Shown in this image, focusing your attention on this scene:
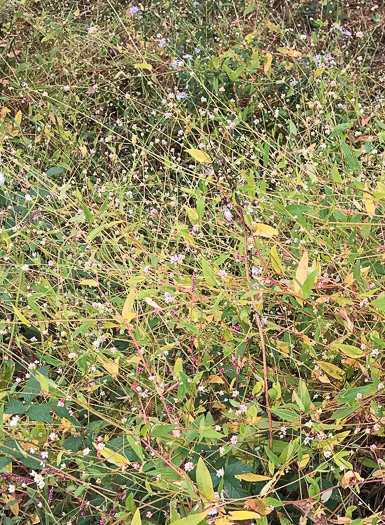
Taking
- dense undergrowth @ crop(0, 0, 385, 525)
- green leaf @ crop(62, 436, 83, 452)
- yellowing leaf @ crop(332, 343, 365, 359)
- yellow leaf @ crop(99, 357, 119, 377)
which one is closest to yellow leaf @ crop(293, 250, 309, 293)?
dense undergrowth @ crop(0, 0, 385, 525)

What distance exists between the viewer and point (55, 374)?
1599 millimetres

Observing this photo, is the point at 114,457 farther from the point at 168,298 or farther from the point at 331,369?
the point at 331,369

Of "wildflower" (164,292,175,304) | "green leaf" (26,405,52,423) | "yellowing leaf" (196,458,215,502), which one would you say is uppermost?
"wildflower" (164,292,175,304)

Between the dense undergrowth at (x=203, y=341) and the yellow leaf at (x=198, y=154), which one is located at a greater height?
the yellow leaf at (x=198, y=154)

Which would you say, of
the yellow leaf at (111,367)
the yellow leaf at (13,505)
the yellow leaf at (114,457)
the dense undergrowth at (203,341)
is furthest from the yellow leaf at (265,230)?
the yellow leaf at (13,505)

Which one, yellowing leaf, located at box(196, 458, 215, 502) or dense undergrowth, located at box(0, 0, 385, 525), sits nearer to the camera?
yellowing leaf, located at box(196, 458, 215, 502)

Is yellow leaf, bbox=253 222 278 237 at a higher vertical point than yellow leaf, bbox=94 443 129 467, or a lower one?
higher

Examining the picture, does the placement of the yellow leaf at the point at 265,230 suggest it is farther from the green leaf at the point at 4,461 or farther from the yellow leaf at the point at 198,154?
the green leaf at the point at 4,461

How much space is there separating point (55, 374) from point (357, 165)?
1.10 meters

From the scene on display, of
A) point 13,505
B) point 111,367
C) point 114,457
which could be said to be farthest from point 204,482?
point 13,505

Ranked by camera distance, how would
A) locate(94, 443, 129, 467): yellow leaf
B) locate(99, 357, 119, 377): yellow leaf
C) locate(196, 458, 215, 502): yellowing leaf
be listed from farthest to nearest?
locate(99, 357, 119, 377): yellow leaf
locate(94, 443, 129, 467): yellow leaf
locate(196, 458, 215, 502): yellowing leaf

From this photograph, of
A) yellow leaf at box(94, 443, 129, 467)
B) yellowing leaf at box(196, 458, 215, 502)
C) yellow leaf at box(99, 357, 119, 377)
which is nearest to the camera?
yellowing leaf at box(196, 458, 215, 502)

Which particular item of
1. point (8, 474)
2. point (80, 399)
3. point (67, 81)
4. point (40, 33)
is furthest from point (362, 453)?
point (40, 33)

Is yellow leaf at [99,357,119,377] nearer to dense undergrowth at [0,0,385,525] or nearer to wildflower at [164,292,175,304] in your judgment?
dense undergrowth at [0,0,385,525]
